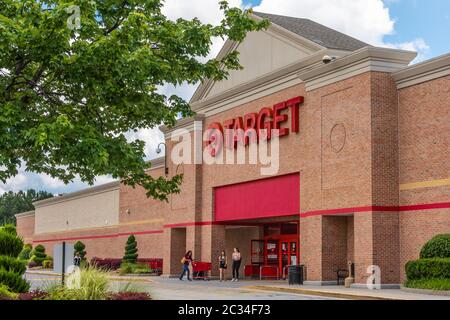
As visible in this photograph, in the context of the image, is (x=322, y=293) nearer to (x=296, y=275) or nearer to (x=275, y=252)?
(x=296, y=275)

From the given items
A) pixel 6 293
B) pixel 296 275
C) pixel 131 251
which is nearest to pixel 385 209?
pixel 296 275

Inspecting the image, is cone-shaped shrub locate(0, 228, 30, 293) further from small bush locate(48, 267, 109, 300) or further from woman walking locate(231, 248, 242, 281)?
woman walking locate(231, 248, 242, 281)

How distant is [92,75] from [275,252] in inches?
1034

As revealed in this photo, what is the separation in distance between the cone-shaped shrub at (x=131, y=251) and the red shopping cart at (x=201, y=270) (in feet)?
43.0

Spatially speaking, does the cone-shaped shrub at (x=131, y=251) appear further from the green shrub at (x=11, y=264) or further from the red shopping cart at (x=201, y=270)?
the green shrub at (x=11, y=264)

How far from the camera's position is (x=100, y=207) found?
219ft

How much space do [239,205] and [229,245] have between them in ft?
16.7

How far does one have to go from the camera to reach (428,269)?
26.8m

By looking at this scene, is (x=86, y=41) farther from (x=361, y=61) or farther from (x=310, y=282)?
(x=310, y=282)

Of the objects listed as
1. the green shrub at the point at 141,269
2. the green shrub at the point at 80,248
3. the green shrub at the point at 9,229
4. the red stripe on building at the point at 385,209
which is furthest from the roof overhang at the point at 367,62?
the green shrub at the point at 80,248

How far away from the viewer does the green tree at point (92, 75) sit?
17.5 meters

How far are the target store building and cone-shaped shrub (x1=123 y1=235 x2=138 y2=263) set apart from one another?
290 inches
